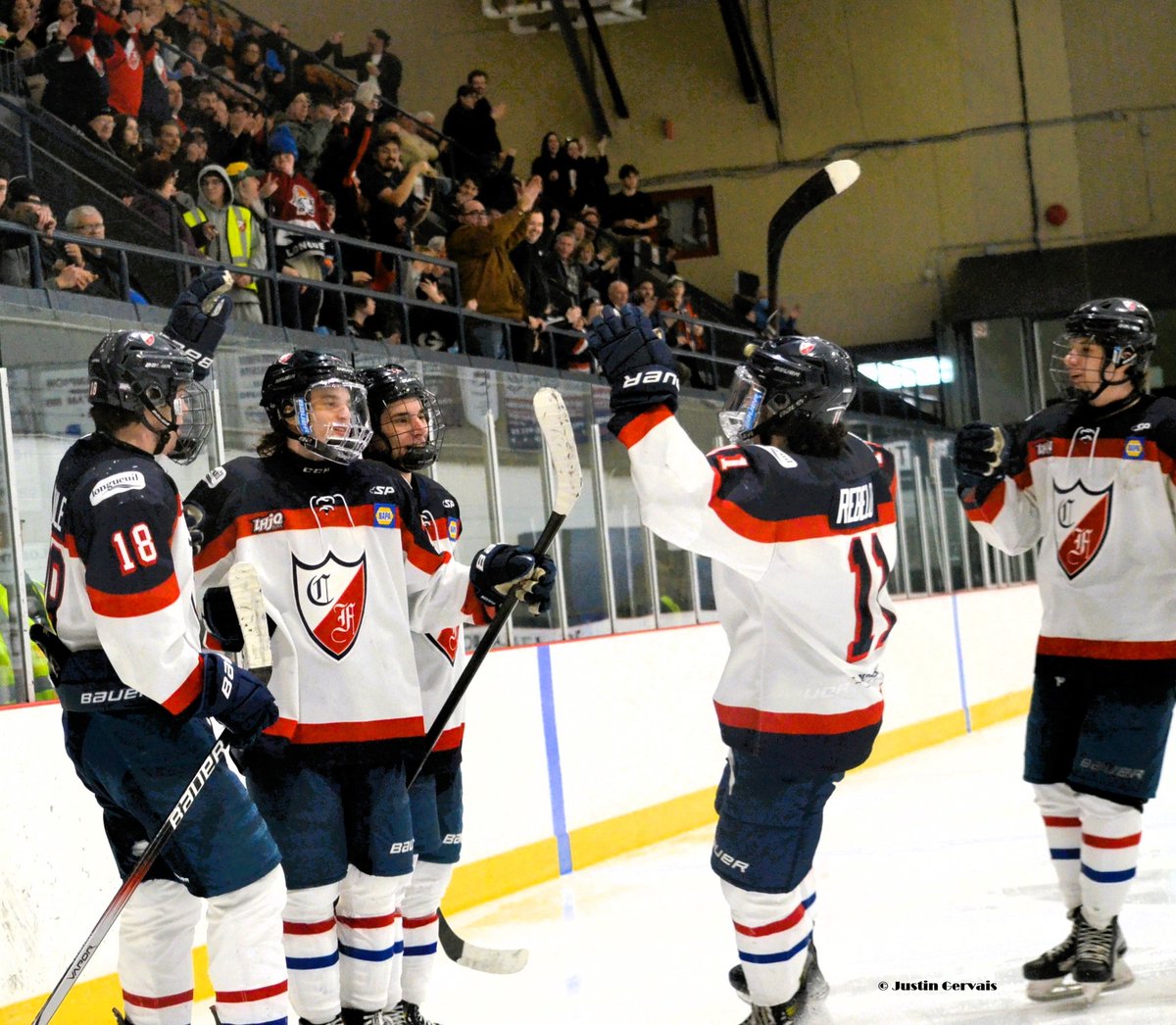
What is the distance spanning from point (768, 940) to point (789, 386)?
1.02m

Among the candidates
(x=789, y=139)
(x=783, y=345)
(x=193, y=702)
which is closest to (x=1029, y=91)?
(x=789, y=139)

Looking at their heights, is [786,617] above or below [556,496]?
below

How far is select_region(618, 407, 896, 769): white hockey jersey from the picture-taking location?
8.93 feet

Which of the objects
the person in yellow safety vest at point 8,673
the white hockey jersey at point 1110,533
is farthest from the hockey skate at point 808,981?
the person in yellow safety vest at point 8,673

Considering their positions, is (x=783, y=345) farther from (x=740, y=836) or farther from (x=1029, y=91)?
(x=1029, y=91)

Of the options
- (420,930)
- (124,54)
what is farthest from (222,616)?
(124,54)

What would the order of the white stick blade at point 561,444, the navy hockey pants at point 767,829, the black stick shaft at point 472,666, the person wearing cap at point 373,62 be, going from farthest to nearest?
the person wearing cap at point 373,62
the black stick shaft at point 472,666
the white stick blade at point 561,444
the navy hockey pants at point 767,829

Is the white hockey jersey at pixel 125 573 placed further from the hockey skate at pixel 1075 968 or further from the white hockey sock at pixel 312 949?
the hockey skate at pixel 1075 968

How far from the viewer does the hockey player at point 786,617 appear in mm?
2762

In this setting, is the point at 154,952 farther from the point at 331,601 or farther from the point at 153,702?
the point at 331,601

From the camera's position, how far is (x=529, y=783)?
5.19 metres

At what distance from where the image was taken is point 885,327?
47.7 feet

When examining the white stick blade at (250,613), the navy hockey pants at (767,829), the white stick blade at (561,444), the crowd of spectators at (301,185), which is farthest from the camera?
the crowd of spectators at (301,185)

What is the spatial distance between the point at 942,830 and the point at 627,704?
124 centimetres
